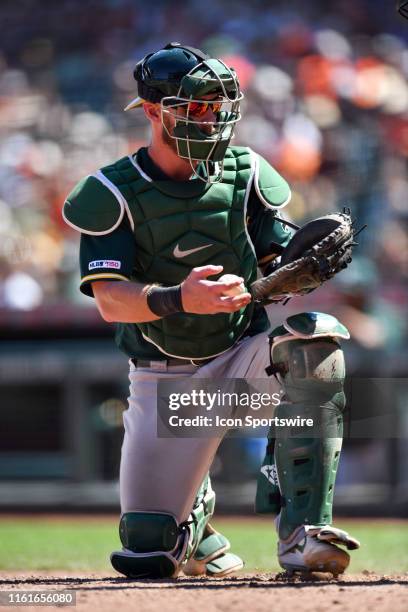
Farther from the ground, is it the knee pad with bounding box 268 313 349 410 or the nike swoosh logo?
the nike swoosh logo

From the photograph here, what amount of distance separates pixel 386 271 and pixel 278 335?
5788 millimetres

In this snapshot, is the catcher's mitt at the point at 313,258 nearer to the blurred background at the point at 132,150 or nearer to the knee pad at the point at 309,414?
the knee pad at the point at 309,414

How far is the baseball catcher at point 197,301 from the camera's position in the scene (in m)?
3.24

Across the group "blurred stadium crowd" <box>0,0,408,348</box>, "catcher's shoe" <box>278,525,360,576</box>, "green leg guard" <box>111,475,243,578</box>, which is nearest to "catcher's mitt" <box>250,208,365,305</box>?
"catcher's shoe" <box>278,525,360,576</box>

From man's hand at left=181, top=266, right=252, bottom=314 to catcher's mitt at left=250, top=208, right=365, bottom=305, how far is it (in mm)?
270

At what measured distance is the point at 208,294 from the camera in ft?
10.0

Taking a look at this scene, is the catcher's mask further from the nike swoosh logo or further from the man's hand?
the man's hand

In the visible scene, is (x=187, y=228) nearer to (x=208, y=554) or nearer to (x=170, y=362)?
(x=170, y=362)

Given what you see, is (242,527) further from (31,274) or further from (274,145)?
(274,145)

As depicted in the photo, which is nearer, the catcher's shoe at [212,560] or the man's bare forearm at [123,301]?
the man's bare forearm at [123,301]

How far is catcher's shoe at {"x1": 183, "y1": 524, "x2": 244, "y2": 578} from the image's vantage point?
3.94m

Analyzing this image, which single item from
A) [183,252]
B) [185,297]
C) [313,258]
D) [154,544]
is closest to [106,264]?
[183,252]

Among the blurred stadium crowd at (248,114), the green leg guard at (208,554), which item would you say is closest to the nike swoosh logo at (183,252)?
the green leg guard at (208,554)

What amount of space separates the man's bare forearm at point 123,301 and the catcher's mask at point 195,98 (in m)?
0.46
